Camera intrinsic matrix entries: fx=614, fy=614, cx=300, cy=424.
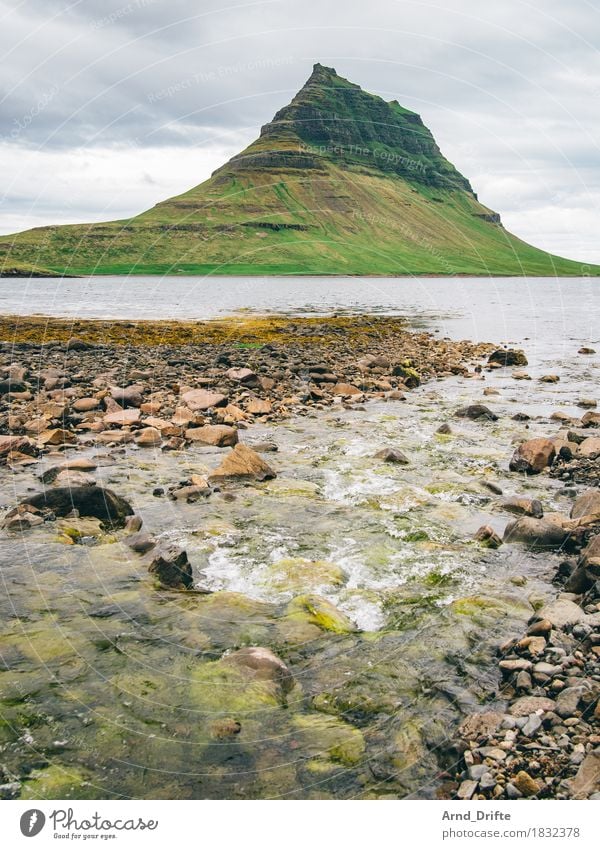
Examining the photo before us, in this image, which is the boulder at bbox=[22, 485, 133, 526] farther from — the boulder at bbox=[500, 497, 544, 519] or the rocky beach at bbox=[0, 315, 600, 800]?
the boulder at bbox=[500, 497, 544, 519]

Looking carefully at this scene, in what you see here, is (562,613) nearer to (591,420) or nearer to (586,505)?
(586,505)

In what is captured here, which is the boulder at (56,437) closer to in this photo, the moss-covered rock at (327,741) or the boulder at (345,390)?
the boulder at (345,390)

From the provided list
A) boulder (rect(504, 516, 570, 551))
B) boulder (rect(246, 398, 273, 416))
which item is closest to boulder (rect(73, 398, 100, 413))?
boulder (rect(246, 398, 273, 416))

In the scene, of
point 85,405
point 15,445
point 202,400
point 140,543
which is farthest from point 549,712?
point 85,405

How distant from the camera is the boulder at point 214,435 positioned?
65.5 ft

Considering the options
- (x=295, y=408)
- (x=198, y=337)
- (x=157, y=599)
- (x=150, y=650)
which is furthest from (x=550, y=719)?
(x=198, y=337)

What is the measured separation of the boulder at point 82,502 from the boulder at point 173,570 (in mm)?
2730

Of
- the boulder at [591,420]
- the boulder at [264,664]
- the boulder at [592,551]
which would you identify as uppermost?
the boulder at [591,420]

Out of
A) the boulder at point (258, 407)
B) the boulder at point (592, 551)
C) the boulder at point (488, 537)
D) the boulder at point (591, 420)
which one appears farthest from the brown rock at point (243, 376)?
the boulder at point (592, 551)

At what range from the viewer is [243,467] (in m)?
16.8

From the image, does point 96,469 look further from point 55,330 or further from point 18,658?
point 55,330

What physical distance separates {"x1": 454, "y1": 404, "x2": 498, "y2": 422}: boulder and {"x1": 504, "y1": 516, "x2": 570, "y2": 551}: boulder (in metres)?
11.5

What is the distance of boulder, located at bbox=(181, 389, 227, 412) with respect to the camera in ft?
78.6

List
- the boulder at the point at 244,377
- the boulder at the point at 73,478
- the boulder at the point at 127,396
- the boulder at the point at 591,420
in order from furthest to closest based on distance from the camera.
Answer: the boulder at the point at 244,377
the boulder at the point at 127,396
the boulder at the point at 591,420
the boulder at the point at 73,478
